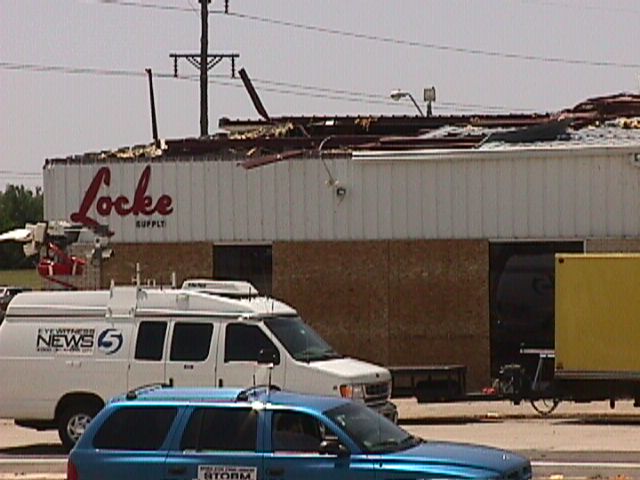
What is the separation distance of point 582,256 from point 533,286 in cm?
510

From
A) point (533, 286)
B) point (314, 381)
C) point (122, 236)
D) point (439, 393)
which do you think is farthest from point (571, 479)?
point (122, 236)

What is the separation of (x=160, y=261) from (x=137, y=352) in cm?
1265

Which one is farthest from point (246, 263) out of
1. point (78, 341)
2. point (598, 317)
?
point (78, 341)

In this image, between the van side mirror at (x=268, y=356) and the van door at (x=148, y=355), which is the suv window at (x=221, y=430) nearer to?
the van side mirror at (x=268, y=356)

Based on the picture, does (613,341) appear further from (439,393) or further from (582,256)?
(439,393)

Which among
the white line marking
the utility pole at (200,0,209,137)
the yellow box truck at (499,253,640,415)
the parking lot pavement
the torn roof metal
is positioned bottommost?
the parking lot pavement

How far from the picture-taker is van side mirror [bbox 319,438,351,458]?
44.7 feet

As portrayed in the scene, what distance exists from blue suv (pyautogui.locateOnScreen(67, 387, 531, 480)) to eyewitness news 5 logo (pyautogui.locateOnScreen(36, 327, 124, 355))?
8.57m

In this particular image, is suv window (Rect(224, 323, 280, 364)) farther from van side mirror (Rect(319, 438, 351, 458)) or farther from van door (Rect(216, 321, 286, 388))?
A: van side mirror (Rect(319, 438, 351, 458))

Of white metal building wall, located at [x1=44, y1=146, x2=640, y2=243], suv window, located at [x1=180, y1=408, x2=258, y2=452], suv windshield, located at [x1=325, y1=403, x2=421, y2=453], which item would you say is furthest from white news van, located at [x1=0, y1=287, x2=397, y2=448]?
white metal building wall, located at [x1=44, y1=146, x2=640, y2=243]

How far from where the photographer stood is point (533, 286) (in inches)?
1302

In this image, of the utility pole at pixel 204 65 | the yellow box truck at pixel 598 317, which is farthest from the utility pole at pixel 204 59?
the yellow box truck at pixel 598 317

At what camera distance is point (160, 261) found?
35562 mm

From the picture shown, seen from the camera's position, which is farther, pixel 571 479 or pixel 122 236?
pixel 122 236
